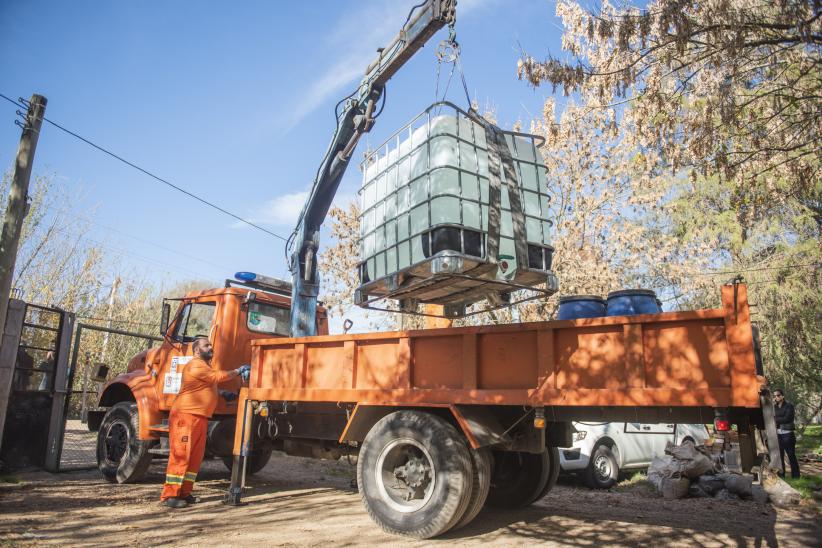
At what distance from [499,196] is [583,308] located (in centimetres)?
125

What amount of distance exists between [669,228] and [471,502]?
16.2 metres

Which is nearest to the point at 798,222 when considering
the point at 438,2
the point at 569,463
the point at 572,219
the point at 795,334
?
the point at 795,334

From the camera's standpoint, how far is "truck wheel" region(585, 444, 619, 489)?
27.9 feet

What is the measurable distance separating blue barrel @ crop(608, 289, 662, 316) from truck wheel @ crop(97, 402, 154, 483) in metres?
6.28

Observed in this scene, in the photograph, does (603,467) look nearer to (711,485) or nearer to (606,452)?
(606,452)

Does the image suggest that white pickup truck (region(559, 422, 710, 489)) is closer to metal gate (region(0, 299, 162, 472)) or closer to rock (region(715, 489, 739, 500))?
rock (region(715, 489, 739, 500))

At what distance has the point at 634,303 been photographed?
4.83m

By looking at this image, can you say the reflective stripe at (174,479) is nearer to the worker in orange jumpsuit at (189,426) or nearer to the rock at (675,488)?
the worker in orange jumpsuit at (189,426)

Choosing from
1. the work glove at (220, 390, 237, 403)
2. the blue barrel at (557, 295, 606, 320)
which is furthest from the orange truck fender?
the blue barrel at (557, 295, 606, 320)

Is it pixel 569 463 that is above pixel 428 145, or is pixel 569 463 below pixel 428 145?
below

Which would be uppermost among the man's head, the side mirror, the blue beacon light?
the blue beacon light

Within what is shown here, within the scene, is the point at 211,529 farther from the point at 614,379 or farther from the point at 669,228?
the point at 669,228

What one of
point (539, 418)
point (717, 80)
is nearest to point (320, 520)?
point (539, 418)

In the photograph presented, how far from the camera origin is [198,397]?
6.46 metres
